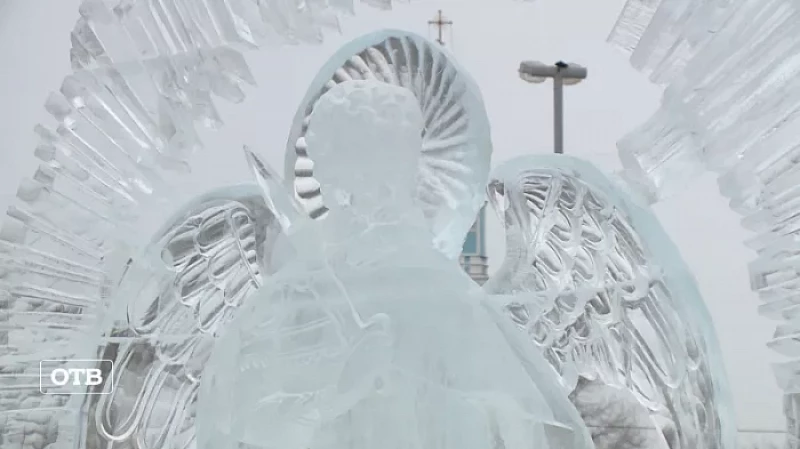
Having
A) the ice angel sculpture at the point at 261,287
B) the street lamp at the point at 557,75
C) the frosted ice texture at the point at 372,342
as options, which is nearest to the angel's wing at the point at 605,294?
the ice angel sculpture at the point at 261,287

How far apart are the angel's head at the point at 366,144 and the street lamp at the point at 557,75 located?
440 millimetres

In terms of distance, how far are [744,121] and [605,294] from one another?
37 cm

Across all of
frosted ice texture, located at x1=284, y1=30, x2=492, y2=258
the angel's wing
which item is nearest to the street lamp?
the angel's wing

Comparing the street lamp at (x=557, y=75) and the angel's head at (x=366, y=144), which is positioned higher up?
the street lamp at (x=557, y=75)

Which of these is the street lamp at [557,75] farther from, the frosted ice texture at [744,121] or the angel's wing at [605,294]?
the frosted ice texture at [744,121]

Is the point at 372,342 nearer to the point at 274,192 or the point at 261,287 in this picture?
the point at 261,287

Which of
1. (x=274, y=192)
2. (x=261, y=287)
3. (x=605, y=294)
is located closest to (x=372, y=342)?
(x=261, y=287)

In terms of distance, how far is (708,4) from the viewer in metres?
1.21

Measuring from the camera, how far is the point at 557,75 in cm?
156

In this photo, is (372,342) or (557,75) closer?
(372,342)

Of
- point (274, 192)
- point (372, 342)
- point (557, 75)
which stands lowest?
point (372, 342)

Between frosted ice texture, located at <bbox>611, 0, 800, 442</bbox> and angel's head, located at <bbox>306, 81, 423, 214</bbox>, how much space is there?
35 cm

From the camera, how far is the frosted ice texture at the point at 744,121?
1199mm

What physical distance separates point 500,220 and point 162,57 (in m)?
0.64
